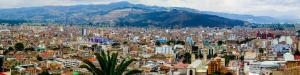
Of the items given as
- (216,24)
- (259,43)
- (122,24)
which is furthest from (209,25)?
(259,43)

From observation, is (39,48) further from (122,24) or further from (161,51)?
(122,24)

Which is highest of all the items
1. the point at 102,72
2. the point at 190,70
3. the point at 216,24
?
the point at 102,72

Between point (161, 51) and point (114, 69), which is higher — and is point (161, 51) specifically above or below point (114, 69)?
below

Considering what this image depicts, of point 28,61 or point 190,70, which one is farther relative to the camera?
point 28,61

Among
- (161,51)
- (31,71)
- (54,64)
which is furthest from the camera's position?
(161,51)

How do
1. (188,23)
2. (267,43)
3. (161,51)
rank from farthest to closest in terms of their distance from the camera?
1. (188,23)
2. (267,43)
3. (161,51)

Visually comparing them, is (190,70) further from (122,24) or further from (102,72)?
(122,24)

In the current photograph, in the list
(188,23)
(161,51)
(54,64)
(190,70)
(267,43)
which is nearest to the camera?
(190,70)

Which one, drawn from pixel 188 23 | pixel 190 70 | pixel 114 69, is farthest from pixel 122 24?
pixel 114 69

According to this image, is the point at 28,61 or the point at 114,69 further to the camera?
the point at 28,61
